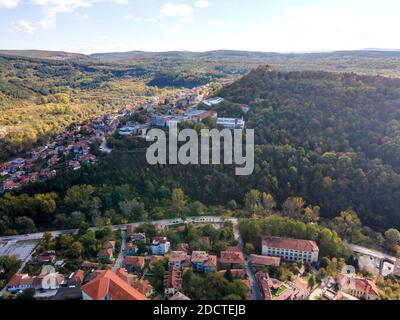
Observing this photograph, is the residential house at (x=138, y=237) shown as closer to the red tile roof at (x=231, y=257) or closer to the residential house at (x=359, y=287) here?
the red tile roof at (x=231, y=257)

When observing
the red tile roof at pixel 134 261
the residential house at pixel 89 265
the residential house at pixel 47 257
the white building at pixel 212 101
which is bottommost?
the residential house at pixel 47 257

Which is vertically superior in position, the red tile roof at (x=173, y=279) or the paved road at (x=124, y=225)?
the red tile roof at (x=173, y=279)

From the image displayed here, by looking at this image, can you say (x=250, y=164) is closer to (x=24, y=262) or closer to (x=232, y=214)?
(x=232, y=214)

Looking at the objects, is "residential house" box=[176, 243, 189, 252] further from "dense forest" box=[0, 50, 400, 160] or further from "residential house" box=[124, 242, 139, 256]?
"dense forest" box=[0, 50, 400, 160]

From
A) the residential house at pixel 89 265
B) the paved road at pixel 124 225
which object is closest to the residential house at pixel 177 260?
the residential house at pixel 89 265

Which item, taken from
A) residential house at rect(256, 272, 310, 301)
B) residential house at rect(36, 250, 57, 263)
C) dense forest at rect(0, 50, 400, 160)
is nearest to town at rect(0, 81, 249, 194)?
residential house at rect(36, 250, 57, 263)

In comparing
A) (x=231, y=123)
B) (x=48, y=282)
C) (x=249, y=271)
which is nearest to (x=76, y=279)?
(x=48, y=282)
